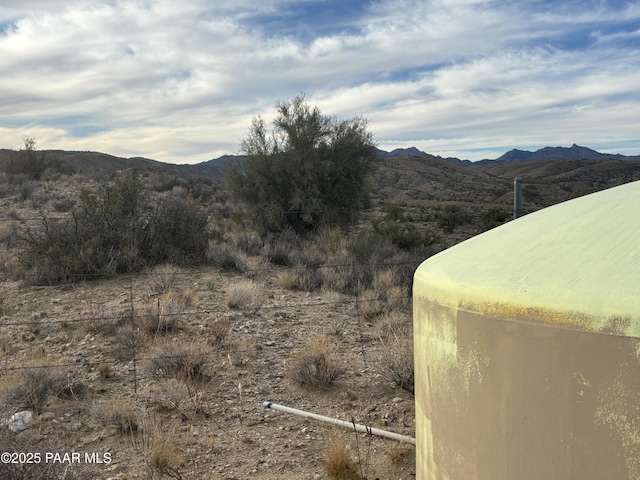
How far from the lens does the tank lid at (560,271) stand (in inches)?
92.2

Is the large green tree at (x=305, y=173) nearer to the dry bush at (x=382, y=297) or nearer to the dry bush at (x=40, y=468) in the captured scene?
the dry bush at (x=382, y=297)

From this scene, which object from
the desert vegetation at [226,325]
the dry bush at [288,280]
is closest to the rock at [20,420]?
the desert vegetation at [226,325]

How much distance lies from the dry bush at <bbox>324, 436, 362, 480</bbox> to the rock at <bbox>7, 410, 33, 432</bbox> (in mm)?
2947

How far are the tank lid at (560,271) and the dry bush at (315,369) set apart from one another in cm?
346

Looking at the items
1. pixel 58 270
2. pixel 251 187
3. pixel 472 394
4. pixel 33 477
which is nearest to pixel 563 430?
pixel 472 394

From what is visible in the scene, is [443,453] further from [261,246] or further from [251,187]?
[251,187]

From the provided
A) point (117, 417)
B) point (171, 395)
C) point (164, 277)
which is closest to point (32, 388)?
point (117, 417)

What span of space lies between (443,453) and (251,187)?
1583 cm

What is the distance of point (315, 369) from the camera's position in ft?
22.2

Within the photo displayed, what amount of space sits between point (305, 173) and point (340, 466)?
13.6 metres

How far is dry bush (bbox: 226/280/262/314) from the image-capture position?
10.0m

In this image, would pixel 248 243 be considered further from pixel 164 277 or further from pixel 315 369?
pixel 315 369

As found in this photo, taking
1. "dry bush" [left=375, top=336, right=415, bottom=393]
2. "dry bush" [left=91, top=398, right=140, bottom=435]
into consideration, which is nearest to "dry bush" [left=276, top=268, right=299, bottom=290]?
"dry bush" [left=375, top=336, right=415, bottom=393]

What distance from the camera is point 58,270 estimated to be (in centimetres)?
1178
